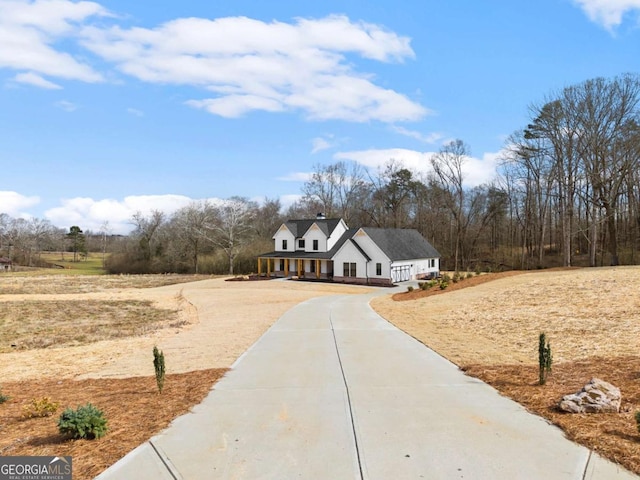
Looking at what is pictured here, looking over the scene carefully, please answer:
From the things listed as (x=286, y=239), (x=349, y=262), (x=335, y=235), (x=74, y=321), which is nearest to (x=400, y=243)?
(x=349, y=262)

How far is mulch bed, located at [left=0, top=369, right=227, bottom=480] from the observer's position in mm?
4840

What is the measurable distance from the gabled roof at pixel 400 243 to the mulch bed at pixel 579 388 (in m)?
29.6

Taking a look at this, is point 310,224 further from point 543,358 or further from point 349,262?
point 543,358

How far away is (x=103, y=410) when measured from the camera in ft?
20.7

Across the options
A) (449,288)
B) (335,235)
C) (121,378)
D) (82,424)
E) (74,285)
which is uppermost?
(335,235)

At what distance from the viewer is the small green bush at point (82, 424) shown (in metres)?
5.07

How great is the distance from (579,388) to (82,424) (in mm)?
7475

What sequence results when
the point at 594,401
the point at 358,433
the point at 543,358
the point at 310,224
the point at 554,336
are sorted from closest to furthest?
the point at 358,433 → the point at 594,401 → the point at 543,358 → the point at 554,336 → the point at 310,224

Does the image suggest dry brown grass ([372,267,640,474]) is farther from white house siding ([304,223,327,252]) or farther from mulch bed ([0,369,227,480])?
white house siding ([304,223,327,252])

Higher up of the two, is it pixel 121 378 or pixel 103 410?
pixel 103 410

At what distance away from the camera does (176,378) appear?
8.52 metres

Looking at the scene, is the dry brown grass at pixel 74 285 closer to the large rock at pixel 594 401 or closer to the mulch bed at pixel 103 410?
the mulch bed at pixel 103 410

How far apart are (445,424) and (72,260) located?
321 feet

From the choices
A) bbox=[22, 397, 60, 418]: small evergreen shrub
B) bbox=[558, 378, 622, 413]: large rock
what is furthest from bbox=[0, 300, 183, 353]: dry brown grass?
bbox=[558, 378, 622, 413]: large rock
